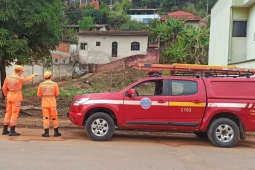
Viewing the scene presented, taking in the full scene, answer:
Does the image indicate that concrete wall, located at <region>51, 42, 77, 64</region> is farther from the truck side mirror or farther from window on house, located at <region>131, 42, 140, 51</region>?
the truck side mirror

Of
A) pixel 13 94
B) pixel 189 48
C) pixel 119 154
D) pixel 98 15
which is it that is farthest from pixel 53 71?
pixel 98 15

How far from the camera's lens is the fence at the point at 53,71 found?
23828mm

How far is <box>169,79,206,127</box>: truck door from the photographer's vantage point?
25.8ft

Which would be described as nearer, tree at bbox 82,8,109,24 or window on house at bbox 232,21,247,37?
window on house at bbox 232,21,247,37

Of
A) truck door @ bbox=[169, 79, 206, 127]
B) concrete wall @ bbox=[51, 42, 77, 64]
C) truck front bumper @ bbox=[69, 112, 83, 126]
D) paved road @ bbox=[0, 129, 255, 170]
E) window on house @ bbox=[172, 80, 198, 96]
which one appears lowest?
paved road @ bbox=[0, 129, 255, 170]

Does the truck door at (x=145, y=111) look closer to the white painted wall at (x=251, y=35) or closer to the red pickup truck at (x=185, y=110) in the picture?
the red pickup truck at (x=185, y=110)

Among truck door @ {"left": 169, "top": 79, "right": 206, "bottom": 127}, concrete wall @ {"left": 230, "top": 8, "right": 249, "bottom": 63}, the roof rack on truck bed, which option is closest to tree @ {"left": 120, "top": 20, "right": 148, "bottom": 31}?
concrete wall @ {"left": 230, "top": 8, "right": 249, "bottom": 63}

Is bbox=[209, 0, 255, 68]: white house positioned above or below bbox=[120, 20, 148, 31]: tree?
below

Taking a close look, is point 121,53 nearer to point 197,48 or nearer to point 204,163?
point 197,48

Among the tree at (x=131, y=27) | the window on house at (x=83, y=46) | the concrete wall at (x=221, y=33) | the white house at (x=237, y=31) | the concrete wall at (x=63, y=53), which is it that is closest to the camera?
the white house at (x=237, y=31)

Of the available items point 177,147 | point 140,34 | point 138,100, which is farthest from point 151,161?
point 140,34

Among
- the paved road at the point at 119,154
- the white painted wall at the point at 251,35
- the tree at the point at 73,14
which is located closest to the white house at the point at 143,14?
the tree at the point at 73,14

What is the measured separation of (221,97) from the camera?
787 centimetres

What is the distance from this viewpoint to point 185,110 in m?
7.90
